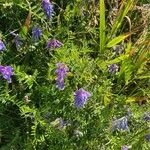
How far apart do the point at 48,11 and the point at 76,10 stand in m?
0.26

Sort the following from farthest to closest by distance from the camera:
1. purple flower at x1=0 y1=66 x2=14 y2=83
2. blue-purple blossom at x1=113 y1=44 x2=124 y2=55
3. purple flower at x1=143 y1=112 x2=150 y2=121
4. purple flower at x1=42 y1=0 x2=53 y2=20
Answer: blue-purple blossom at x1=113 y1=44 x2=124 y2=55 < purple flower at x1=143 y1=112 x2=150 y2=121 < purple flower at x1=42 y1=0 x2=53 y2=20 < purple flower at x1=0 y1=66 x2=14 y2=83

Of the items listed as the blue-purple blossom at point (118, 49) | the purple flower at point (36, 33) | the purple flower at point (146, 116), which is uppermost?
the purple flower at point (36, 33)

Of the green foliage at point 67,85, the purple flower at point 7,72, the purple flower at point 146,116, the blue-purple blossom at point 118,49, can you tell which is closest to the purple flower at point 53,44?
the green foliage at point 67,85

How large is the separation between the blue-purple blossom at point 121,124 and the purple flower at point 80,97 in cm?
23

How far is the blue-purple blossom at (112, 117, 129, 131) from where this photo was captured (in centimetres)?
231

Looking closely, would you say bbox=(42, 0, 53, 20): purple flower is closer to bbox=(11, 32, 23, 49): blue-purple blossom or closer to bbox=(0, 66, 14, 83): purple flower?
bbox=(11, 32, 23, 49): blue-purple blossom

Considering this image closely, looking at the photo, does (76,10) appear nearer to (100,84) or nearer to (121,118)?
(100,84)

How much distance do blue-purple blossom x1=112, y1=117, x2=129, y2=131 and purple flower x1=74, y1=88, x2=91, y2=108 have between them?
229 millimetres

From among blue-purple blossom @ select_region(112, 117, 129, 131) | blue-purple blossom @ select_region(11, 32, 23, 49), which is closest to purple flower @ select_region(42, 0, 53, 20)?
blue-purple blossom @ select_region(11, 32, 23, 49)

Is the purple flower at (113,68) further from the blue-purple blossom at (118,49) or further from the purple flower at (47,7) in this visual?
the purple flower at (47,7)

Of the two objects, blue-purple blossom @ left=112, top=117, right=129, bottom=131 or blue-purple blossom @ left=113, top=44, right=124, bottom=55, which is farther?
blue-purple blossom @ left=113, top=44, right=124, bottom=55

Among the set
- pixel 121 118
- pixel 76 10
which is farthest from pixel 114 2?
pixel 121 118

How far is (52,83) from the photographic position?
7.82 feet

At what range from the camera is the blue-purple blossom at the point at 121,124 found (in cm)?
231
